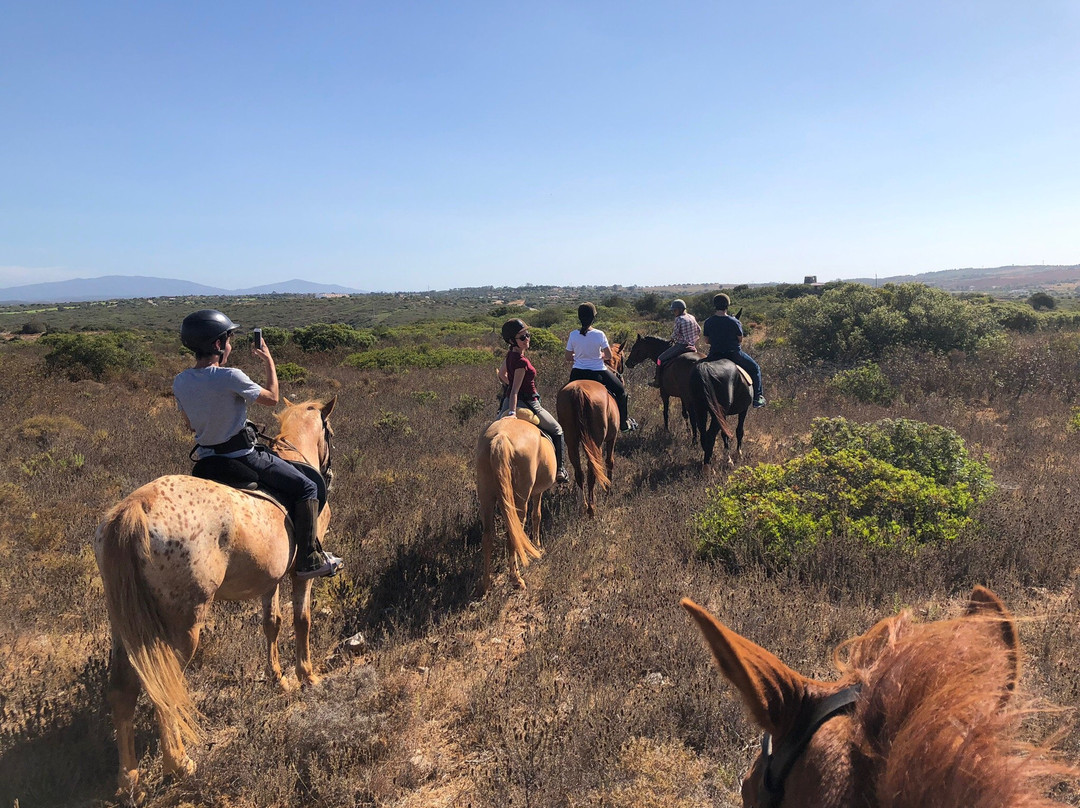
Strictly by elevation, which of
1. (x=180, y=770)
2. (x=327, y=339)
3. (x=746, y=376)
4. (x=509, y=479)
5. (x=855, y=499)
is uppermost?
(x=327, y=339)

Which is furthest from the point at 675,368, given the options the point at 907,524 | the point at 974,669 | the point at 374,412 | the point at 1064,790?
the point at 974,669

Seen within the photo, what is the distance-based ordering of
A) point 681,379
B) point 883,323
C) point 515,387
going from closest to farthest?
point 515,387, point 681,379, point 883,323

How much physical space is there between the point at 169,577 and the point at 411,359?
16070mm

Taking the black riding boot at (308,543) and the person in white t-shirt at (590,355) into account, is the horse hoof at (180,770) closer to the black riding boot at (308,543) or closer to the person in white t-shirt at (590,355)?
the black riding boot at (308,543)

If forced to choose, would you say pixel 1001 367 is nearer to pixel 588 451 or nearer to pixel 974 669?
pixel 588 451

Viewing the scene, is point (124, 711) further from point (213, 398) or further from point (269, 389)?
point (269, 389)

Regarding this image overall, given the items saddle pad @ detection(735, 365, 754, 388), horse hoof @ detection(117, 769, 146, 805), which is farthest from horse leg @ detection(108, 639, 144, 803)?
saddle pad @ detection(735, 365, 754, 388)

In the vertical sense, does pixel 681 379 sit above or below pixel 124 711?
above

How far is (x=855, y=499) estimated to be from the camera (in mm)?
5125

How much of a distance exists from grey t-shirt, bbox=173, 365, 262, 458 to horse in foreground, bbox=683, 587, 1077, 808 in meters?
2.87

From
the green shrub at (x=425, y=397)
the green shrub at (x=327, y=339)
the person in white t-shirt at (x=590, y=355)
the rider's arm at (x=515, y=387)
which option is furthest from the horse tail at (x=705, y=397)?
the green shrub at (x=327, y=339)

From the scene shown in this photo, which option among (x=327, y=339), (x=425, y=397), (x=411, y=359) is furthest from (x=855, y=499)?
(x=327, y=339)

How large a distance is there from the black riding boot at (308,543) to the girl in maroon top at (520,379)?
86.8 inches

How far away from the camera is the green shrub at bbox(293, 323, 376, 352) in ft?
70.8
